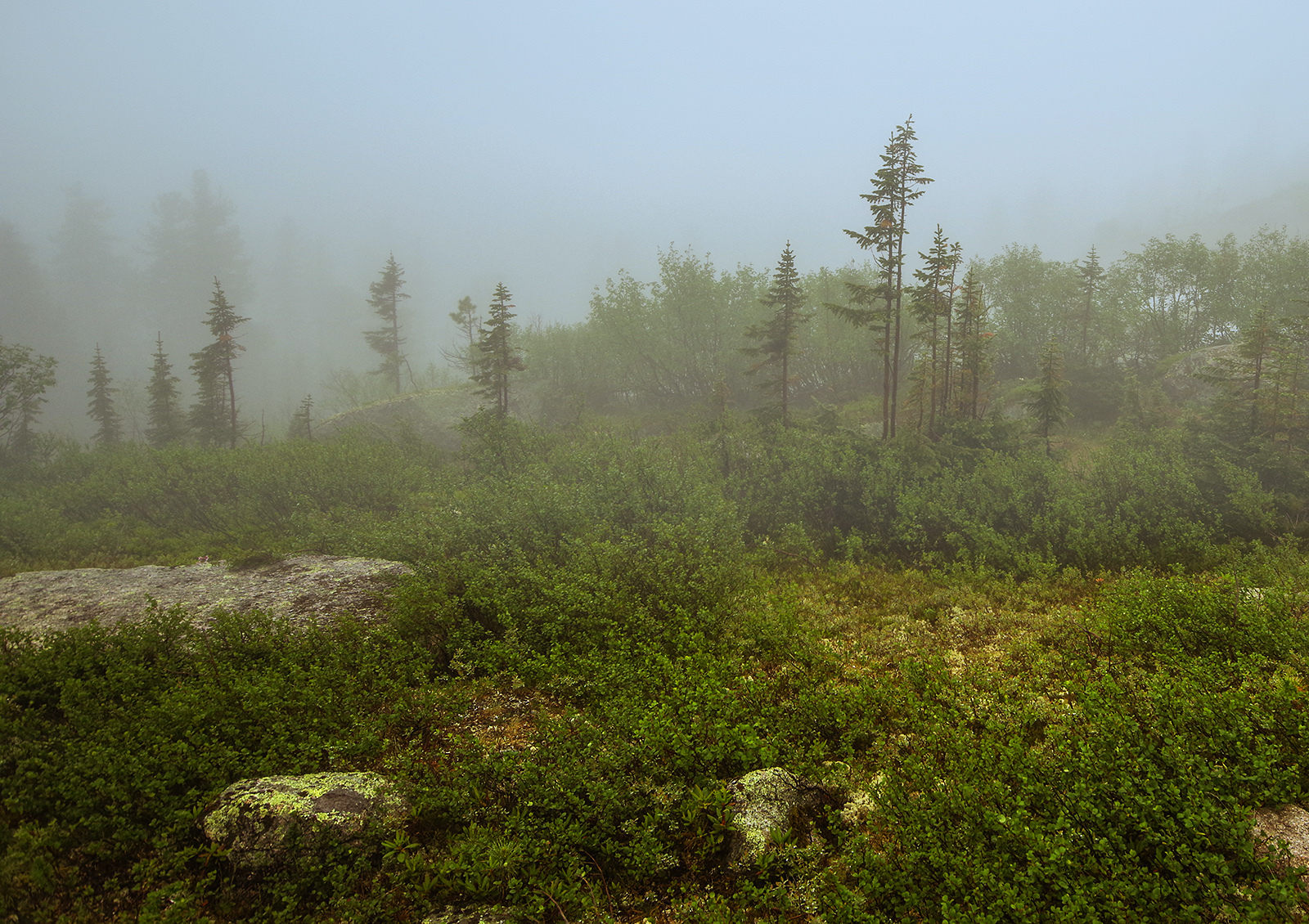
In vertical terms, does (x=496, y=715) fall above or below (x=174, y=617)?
below

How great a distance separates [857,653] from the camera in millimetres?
8438

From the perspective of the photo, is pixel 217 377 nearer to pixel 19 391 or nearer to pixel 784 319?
pixel 19 391

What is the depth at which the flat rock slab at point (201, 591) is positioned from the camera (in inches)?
344

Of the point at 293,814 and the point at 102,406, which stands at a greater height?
the point at 102,406

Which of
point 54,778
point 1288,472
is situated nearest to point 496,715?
point 54,778

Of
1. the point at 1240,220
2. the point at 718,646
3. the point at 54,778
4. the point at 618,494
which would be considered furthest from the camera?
the point at 1240,220

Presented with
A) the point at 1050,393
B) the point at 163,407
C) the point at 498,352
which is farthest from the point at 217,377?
the point at 1050,393

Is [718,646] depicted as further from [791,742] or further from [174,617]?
[174,617]

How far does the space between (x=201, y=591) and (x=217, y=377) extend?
3371 cm

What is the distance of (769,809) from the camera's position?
455cm

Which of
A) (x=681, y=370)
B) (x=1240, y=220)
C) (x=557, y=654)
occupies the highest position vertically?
(x=1240, y=220)

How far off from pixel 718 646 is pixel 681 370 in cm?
3354

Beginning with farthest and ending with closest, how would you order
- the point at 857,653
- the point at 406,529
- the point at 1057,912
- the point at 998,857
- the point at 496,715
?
1. the point at 406,529
2. the point at 857,653
3. the point at 496,715
4. the point at 998,857
5. the point at 1057,912

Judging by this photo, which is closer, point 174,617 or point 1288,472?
point 174,617
